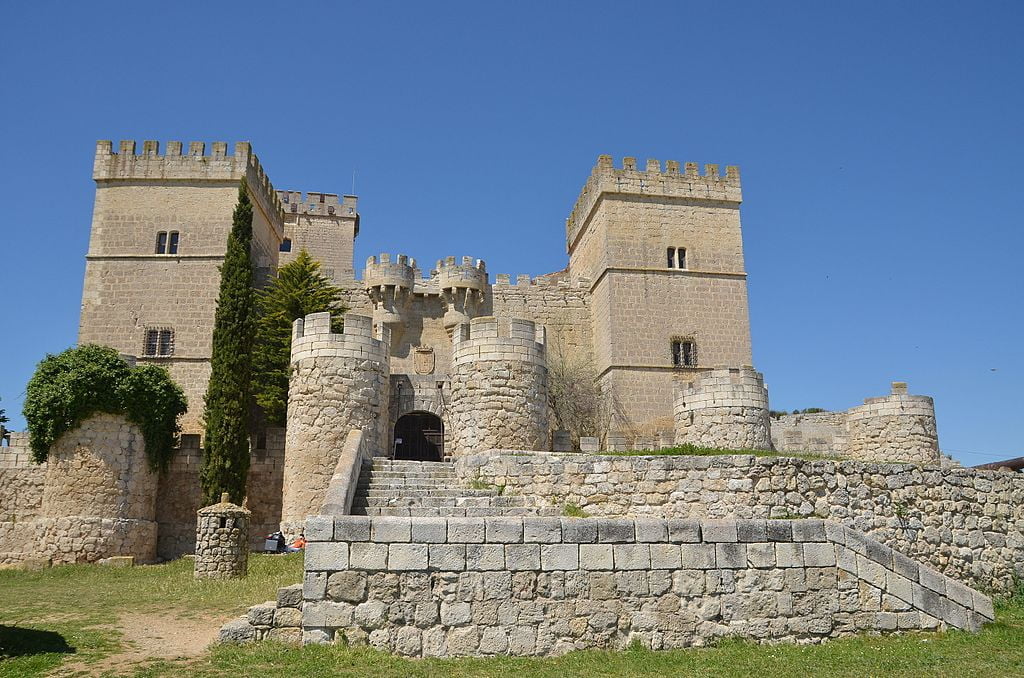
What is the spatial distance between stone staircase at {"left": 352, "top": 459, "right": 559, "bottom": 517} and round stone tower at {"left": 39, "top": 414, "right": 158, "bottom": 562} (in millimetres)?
7247

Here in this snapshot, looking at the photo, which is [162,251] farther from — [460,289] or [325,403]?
[325,403]

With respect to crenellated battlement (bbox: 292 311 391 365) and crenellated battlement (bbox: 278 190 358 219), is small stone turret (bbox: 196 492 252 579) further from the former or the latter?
crenellated battlement (bbox: 278 190 358 219)

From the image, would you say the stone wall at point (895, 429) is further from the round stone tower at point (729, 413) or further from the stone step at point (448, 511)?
the stone step at point (448, 511)

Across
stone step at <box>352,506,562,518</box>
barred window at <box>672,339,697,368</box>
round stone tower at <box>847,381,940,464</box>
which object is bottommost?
stone step at <box>352,506,562,518</box>

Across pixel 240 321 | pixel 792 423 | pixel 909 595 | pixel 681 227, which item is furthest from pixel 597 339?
pixel 909 595

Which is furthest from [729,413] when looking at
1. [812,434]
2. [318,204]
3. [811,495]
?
[318,204]

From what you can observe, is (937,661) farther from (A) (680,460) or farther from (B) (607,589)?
(A) (680,460)

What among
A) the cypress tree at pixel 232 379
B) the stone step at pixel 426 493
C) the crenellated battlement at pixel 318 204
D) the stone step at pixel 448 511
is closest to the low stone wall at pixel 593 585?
the stone step at pixel 448 511

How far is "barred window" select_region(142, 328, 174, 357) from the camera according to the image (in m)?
26.9

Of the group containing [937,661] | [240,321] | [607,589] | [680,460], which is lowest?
[937,661]

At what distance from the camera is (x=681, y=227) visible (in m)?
30.9

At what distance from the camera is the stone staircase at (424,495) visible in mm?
13141

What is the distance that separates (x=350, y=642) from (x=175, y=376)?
20043 millimetres

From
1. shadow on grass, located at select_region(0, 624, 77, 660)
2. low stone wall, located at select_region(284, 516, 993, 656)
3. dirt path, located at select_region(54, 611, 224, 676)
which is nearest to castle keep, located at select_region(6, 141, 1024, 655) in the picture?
low stone wall, located at select_region(284, 516, 993, 656)
